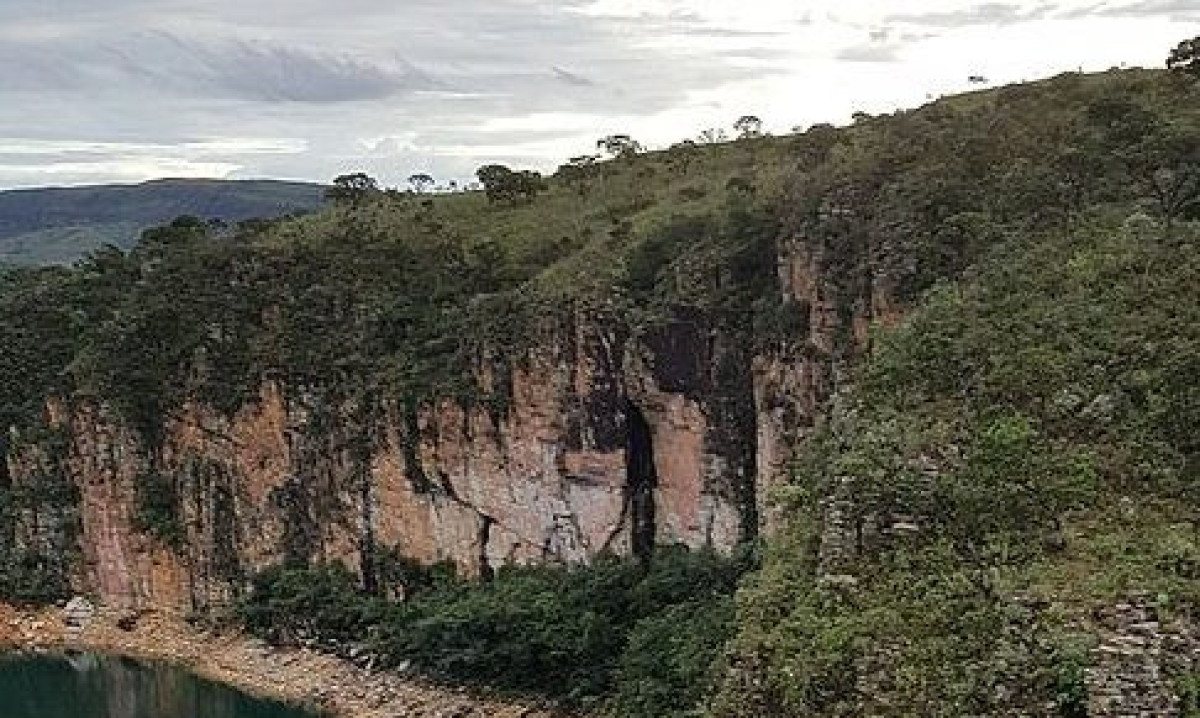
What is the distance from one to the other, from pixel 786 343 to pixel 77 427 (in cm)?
2255

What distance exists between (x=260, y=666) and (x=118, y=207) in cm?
13275

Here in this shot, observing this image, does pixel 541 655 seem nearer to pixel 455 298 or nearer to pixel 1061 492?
pixel 455 298

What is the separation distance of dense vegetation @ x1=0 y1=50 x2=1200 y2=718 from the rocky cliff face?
21.6 inches

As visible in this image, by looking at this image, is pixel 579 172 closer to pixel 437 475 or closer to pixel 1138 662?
pixel 437 475

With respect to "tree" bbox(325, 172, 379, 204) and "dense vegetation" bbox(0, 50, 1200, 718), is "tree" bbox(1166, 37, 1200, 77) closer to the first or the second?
"dense vegetation" bbox(0, 50, 1200, 718)

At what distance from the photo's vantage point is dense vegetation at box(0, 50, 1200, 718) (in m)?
11.2

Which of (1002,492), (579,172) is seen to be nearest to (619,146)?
(579,172)

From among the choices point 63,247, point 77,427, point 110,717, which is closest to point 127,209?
point 63,247

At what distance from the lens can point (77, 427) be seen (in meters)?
43.5

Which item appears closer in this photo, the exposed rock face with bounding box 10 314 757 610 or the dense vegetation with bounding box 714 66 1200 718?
the dense vegetation with bounding box 714 66 1200 718

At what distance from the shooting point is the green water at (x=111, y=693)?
110ft

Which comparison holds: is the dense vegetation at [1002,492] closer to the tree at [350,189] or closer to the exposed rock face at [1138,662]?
the exposed rock face at [1138,662]

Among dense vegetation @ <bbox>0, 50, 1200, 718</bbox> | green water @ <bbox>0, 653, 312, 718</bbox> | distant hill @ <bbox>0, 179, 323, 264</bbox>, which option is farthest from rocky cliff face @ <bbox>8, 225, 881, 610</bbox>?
distant hill @ <bbox>0, 179, 323, 264</bbox>

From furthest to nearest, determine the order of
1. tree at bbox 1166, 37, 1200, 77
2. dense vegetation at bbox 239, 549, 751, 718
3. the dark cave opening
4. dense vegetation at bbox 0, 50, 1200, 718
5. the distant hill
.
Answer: the distant hill
the dark cave opening
tree at bbox 1166, 37, 1200, 77
dense vegetation at bbox 239, 549, 751, 718
dense vegetation at bbox 0, 50, 1200, 718
